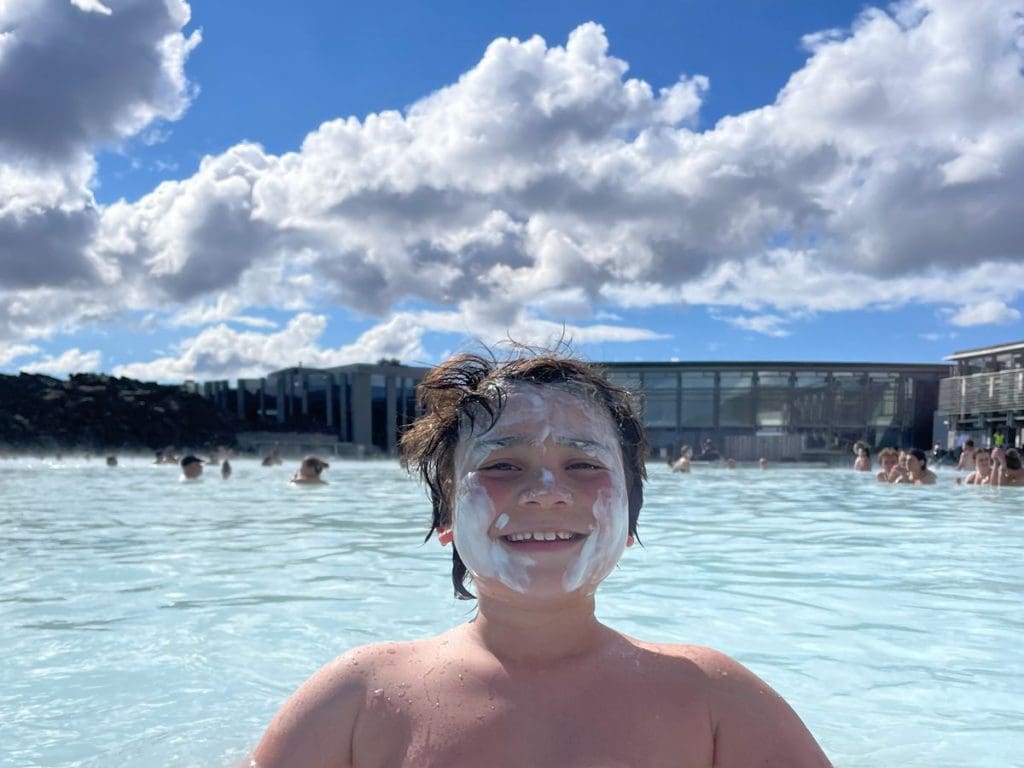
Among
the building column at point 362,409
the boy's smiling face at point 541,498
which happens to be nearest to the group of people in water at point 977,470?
the boy's smiling face at point 541,498

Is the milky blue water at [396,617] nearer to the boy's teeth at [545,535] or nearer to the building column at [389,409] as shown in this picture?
the boy's teeth at [545,535]

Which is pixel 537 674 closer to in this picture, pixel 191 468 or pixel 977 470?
pixel 977 470

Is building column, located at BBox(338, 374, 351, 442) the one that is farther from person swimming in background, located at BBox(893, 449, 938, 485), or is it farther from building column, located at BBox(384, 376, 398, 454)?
person swimming in background, located at BBox(893, 449, 938, 485)

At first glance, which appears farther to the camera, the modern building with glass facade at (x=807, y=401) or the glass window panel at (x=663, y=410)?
the glass window panel at (x=663, y=410)

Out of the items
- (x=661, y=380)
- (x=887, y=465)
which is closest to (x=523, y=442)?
(x=887, y=465)

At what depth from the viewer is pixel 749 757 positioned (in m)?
1.84

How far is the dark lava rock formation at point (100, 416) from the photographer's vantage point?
3516 cm

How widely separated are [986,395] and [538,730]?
34731 mm

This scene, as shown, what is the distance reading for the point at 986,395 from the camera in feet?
104

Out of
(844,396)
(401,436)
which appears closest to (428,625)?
(401,436)

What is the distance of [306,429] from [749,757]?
39155mm

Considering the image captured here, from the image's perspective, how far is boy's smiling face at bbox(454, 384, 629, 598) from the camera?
1.84 meters

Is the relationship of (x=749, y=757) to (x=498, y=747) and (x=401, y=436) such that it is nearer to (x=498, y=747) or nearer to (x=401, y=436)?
(x=498, y=747)

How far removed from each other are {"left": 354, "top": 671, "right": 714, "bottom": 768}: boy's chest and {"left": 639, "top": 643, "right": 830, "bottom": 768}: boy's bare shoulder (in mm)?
39
